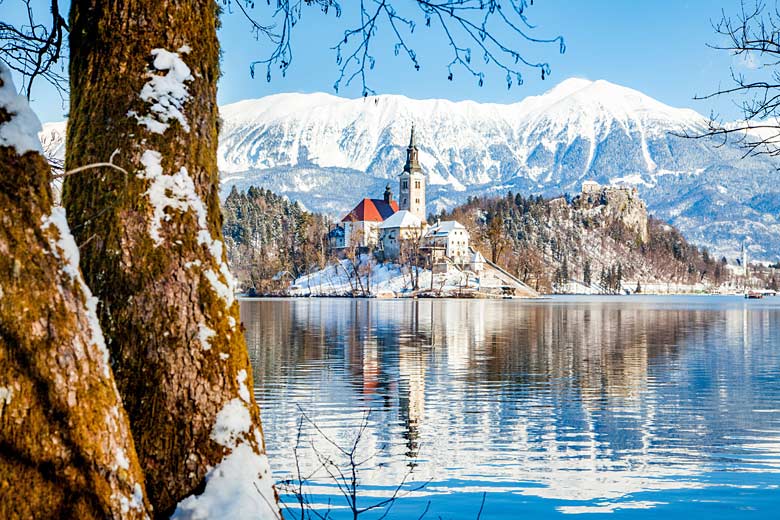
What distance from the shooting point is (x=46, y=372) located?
3213 mm

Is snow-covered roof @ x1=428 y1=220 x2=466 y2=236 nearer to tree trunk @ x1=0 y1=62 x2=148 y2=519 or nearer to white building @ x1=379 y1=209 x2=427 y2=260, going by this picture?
white building @ x1=379 y1=209 x2=427 y2=260

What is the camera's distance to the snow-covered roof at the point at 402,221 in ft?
525

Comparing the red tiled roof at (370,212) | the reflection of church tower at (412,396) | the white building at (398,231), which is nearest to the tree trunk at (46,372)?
the reflection of church tower at (412,396)

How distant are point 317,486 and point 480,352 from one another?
21.4 meters

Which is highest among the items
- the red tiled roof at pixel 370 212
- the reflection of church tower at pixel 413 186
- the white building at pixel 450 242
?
the reflection of church tower at pixel 413 186

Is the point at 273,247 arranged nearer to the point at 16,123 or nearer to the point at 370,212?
the point at 370,212

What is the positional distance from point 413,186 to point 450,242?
27.0m

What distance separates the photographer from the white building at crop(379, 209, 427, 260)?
499 feet

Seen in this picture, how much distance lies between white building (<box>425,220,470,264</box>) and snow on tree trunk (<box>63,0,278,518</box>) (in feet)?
472

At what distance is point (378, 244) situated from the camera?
164 meters

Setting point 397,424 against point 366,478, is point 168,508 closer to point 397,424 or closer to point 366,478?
point 366,478

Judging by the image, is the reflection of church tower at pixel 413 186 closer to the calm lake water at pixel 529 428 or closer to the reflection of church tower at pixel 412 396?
the calm lake water at pixel 529 428

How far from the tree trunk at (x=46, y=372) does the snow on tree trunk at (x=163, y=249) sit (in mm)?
488

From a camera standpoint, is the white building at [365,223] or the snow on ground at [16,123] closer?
the snow on ground at [16,123]
